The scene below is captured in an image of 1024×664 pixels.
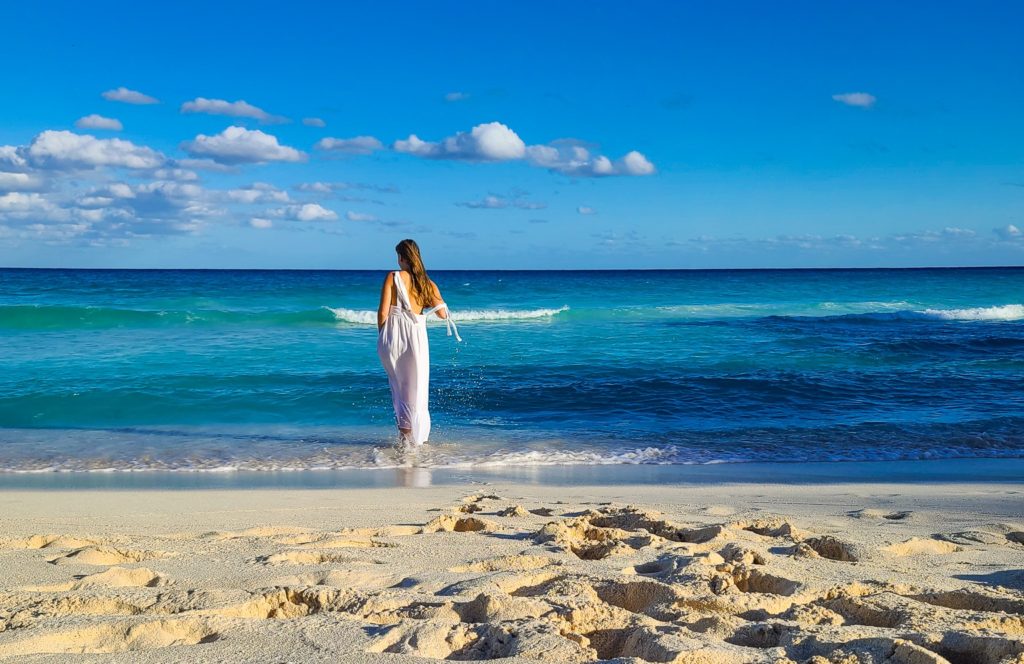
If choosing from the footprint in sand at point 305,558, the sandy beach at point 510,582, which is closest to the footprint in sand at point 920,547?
the sandy beach at point 510,582

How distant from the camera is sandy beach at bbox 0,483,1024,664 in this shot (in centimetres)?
260

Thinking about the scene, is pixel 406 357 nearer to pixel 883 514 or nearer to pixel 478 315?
pixel 883 514

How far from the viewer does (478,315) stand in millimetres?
30500

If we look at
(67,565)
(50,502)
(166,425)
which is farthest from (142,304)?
(67,565)

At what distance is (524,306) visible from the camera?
118 feet

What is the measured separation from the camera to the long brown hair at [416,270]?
740 centimetres

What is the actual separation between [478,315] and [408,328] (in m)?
22.9

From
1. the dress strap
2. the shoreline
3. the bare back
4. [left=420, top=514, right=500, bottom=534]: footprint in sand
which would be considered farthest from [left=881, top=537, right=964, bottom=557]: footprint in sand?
the dress strap

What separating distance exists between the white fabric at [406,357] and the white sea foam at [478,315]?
1890cm

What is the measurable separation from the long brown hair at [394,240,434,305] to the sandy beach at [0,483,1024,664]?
2.59m

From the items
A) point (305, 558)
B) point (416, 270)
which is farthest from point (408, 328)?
point (305, 558)

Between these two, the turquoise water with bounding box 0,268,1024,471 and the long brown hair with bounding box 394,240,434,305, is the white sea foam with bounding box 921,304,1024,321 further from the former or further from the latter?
the long brown hair with bounding box 394,240,434,305

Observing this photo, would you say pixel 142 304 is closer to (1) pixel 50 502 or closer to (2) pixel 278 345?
(2) pixel 278 345

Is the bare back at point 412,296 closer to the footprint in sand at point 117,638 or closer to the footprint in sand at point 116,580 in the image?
the footprint in sand at point 116,580
